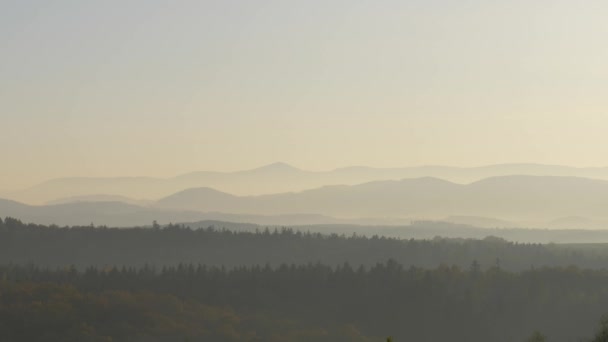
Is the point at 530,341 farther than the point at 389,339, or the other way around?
the point at 530,341

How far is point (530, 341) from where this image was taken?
95.9m

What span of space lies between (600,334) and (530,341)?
12.2 metres

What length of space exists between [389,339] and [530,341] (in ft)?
Answer: 184

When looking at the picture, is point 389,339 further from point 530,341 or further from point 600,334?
point 530,341

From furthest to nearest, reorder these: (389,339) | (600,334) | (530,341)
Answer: (530,341) < (600,334) < (389,339)

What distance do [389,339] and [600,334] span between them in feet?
152

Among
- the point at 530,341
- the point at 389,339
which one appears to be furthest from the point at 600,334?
the point at 389,339

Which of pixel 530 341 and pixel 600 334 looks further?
pixel 530 341

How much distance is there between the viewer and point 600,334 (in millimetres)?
84375

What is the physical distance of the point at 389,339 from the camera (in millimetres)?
42969

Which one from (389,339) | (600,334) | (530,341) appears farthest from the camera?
(530,341)

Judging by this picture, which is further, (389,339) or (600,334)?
(600,334)
